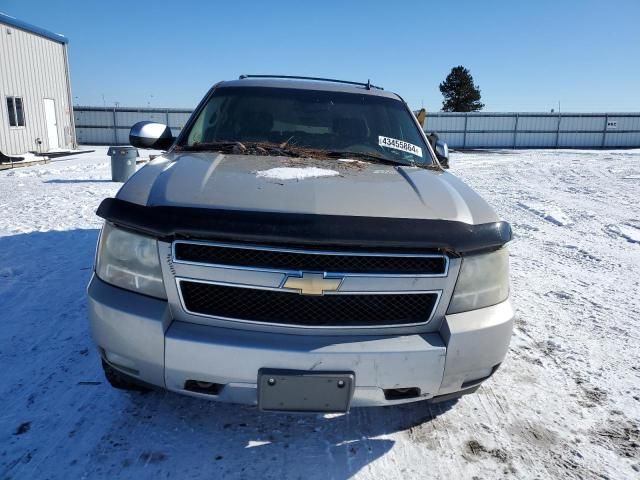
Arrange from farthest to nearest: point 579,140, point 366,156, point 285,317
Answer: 1. point 579,140
2. point 366,156
3. point 285,317

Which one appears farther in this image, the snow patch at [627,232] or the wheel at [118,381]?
the snow patch at [627,232]

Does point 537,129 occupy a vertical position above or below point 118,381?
above

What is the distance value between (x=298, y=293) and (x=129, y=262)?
0.77m

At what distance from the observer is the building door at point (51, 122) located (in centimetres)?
1795

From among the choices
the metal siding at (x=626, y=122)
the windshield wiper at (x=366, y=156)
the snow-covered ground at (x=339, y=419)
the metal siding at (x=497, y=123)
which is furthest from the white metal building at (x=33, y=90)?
the metal siding at (x=626, y=122)

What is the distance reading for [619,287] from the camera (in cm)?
430

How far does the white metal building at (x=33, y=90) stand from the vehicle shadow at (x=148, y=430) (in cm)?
1591

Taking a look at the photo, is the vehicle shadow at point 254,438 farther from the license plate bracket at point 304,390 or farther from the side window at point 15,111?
the side window at point 15,111

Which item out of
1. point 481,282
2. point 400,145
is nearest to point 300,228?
point 481,282

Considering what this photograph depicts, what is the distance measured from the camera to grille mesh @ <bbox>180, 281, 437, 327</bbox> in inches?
72.3

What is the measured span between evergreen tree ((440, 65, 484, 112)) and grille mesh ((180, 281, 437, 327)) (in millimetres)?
52242

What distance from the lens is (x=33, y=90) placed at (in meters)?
17.0

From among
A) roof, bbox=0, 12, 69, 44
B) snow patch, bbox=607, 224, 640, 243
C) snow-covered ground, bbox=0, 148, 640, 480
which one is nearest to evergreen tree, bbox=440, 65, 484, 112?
roof, bbox=0, 12, 69, 44

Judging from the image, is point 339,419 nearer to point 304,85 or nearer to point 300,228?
point 300,228
